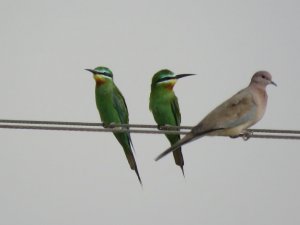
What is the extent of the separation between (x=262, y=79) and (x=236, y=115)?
2.45 feet

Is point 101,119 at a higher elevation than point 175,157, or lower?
higher

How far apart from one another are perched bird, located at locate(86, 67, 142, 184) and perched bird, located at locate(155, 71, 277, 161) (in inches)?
71.2

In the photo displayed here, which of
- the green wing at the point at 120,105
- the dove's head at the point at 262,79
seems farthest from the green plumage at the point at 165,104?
the dove's head at the point at 262,79

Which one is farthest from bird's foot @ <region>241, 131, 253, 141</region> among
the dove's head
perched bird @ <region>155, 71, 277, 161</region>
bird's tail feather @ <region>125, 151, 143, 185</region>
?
bird's tail feather @ <region>125, 151, 143, 185</region>

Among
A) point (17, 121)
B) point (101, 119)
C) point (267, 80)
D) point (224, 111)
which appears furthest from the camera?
point (101, 119)

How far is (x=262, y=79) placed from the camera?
24.1 feet

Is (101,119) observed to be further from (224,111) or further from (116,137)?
(224,111)

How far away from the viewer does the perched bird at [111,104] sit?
855 centimetres

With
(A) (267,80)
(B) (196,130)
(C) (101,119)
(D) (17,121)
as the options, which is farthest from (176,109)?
(D) (17,121)

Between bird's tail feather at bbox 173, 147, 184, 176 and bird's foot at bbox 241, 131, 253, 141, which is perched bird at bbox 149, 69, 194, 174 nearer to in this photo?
bird's tail feather at bbox 173, 147, 184, 176

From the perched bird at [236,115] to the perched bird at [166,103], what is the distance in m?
1.62

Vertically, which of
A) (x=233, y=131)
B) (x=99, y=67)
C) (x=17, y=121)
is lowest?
(x=233, y=131)

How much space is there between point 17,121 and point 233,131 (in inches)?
73.6

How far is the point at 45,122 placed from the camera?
592 centimetres
